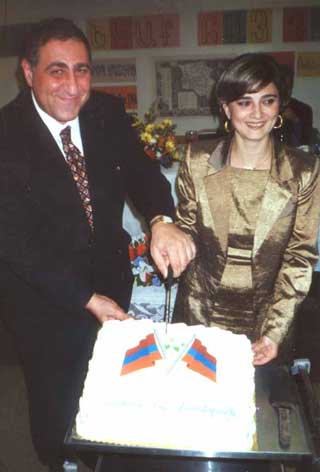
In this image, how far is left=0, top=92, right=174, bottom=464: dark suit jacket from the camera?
1564 millimetres

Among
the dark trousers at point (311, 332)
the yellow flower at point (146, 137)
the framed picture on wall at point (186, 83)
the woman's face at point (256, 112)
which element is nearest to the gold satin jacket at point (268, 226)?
the woman's face at point (256, 112)

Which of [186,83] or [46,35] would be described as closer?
[46,35]

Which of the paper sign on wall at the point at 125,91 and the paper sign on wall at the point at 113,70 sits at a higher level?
the paper sign on wall at the point at 113,70

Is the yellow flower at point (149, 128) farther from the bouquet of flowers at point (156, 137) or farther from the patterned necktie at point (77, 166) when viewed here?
the patterned necktie at point (77, 166)

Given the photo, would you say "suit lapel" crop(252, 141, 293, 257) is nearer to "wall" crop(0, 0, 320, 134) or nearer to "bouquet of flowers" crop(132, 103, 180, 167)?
"bouquet of flowers" crop(132, 103, 180, 167)

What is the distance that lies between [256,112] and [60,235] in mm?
797

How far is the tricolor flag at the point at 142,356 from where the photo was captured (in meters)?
1.19

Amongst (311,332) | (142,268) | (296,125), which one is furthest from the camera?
(311,332)

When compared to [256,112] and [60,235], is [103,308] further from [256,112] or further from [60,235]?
[256,112]

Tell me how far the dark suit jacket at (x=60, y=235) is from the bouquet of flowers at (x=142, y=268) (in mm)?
673

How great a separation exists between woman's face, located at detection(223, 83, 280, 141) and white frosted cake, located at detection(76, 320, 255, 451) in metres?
0.72

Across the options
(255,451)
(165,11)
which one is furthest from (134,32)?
(255,451)

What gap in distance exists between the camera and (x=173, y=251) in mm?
1446

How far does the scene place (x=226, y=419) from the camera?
106 centimetres
